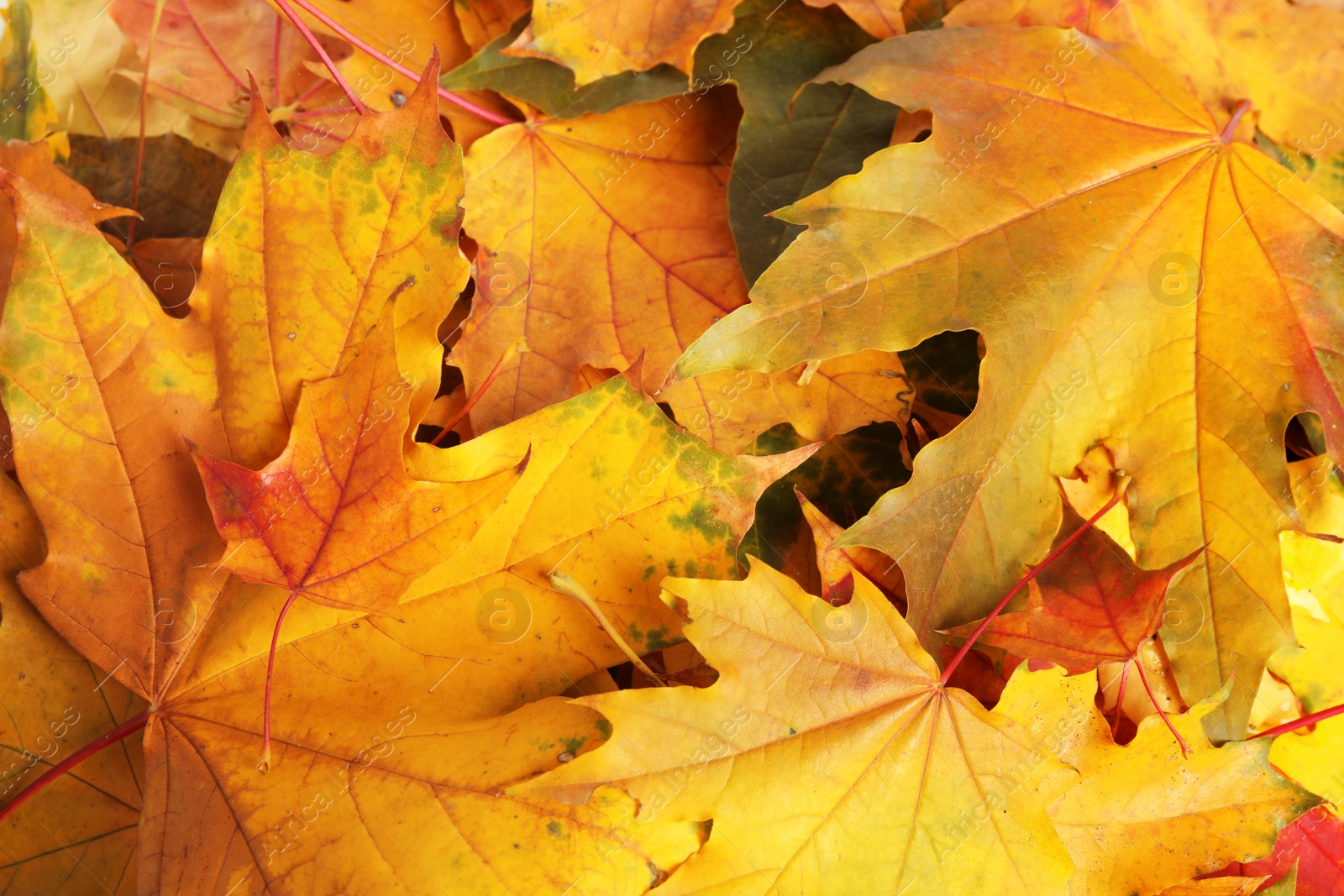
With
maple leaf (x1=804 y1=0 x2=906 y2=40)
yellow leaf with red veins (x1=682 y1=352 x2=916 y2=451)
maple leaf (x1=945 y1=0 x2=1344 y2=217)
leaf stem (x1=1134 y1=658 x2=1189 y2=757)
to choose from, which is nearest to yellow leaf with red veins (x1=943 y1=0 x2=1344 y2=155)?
maple leaf (x1=945 y1=0 x2=1344 y2=217)

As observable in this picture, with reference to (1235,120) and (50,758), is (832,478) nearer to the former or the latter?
(1235,120)

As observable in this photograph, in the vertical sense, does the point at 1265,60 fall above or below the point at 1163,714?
above

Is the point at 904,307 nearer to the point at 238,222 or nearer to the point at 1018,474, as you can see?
the point at 1018,474

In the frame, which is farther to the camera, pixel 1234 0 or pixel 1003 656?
pixel 1234 0

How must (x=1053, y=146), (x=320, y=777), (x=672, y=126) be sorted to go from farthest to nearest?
(x=672, y=126), (x=1053, y=146), (x=320, y=777)

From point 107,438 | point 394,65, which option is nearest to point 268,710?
point 107,438

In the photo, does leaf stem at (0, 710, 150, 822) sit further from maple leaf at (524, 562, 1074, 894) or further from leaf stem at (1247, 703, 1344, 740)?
leaf stem at (1247, 703, 1344, 740)

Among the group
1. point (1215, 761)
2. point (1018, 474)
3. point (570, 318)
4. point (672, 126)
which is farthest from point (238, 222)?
point (1215, 761)
